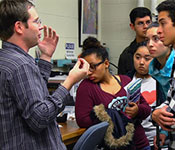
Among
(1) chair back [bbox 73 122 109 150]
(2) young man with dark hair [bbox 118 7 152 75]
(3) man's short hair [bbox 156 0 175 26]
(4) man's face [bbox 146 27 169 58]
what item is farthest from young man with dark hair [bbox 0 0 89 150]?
(2) young man with dark hair [bbox 118 7 152 75]

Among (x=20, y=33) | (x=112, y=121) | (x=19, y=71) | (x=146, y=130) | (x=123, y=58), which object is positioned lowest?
(x=146, y=130)

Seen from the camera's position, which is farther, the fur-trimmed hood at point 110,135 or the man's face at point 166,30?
the fur-trimmed hood at point 110,135

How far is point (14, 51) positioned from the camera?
1.32 m

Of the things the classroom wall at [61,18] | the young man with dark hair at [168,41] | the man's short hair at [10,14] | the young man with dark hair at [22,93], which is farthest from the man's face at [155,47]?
the classroom wall at [61,18]

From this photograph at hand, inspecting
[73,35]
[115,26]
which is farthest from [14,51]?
[115,26]

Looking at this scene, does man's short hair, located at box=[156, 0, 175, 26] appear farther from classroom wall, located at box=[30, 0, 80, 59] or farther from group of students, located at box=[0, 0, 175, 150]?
Result: classroom wall, located at box=[30, 0, 80, 59]

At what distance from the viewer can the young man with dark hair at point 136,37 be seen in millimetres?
3188

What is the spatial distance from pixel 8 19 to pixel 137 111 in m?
1.24

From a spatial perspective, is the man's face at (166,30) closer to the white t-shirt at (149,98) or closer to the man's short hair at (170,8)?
the man's short hair at (170,8)

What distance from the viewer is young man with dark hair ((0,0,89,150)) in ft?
4.11

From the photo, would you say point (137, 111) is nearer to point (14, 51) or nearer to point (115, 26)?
point (14, 51)

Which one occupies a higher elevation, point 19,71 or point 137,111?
point 19,71

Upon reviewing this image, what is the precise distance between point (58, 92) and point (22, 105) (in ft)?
0.60

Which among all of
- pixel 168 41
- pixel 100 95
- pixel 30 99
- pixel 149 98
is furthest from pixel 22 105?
pixel 149 98
